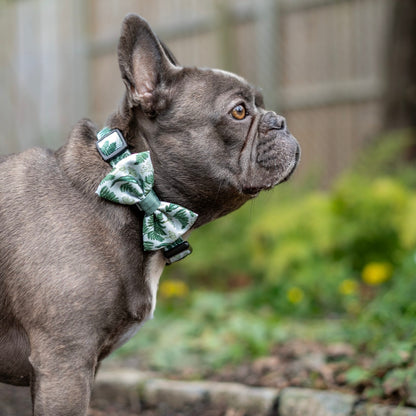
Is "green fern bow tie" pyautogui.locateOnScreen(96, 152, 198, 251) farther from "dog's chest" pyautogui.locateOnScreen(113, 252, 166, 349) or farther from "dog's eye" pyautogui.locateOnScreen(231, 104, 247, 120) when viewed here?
"dog's eye" pyautogui.locateOnScreen(231, 104, 247, 120)

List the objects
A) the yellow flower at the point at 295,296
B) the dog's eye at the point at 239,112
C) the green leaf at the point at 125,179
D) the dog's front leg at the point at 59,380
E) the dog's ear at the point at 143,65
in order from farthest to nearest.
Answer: the yellow flower at the point at 295,296, the dog's eye at the point at 239,112, the dog's ear at the point at 143,65, the green leaf at the point at 125,179, the dog's front leg at the point at 59,380

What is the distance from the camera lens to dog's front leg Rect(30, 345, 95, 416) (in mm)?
2623

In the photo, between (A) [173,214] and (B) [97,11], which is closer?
(A) [173,214]

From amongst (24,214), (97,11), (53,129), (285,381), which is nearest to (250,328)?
(285,381)

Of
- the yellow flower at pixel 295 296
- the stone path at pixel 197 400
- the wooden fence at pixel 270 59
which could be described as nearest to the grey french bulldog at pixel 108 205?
the stone path at pixel 197 400

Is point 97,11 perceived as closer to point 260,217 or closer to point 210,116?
point 260,217

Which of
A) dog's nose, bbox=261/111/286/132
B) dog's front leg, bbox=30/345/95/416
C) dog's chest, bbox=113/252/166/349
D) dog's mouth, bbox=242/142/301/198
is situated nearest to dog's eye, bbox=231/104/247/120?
dog's nose, bbox=261/111/286/132

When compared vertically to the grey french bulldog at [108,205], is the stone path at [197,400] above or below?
below

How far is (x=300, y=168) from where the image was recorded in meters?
8.73

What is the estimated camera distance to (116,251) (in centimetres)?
278

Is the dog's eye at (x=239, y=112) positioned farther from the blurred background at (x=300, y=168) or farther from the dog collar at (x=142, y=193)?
the blurred background at (x=300, y=168)

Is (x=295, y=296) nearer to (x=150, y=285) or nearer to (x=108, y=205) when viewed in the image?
(x=150, y=285)

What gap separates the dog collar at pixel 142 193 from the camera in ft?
9.21

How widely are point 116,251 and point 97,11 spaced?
927 cm
